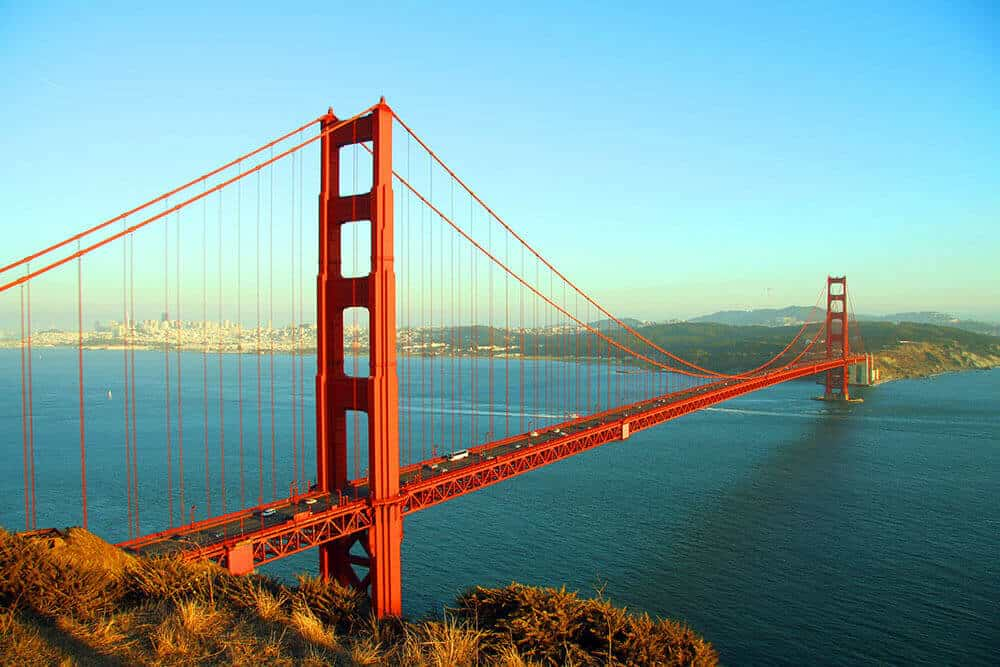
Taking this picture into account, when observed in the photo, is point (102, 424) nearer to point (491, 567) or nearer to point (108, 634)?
point (491, 567)

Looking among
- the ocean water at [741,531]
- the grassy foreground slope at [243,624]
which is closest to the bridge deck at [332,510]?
the grassy foreground slope at [243,624]

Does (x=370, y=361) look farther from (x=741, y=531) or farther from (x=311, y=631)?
(x=741, y=531)

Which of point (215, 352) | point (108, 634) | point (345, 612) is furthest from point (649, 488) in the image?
point (215, 352)

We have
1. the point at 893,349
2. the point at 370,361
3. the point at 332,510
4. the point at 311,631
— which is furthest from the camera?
the point at 893,349

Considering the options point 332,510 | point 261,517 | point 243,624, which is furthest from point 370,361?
point 243,624

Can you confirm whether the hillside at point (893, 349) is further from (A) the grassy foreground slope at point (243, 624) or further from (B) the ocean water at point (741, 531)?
(A) the grassy foreground slope at point (243, 624)

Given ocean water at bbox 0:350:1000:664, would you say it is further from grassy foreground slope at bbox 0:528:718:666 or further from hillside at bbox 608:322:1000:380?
hillside at bbox 608:322:1000:380

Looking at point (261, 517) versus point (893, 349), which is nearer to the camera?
point (261, 517)
